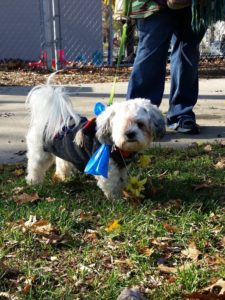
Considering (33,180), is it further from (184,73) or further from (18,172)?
(184,73)

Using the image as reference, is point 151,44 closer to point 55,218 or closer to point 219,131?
point 219,131

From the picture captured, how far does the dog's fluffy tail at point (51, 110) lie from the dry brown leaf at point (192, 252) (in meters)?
1.48

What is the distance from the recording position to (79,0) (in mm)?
13680

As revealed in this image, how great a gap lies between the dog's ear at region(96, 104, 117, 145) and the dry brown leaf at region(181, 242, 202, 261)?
1.06 m

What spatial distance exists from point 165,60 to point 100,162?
→ 2174 mm

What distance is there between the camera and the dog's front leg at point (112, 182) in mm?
3828

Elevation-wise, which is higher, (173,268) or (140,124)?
(140,124)

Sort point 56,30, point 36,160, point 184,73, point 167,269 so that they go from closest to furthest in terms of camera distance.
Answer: point 167,269 → point 36,160 → point 184,73 → point 56,30

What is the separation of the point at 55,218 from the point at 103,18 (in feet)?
35.7

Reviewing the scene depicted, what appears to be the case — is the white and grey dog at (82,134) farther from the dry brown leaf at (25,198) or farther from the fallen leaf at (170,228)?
the fallen leaf at (170,228)

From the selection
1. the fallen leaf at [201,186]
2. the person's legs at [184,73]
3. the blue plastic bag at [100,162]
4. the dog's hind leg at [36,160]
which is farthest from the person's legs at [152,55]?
the blue plastic bag at [100,162]

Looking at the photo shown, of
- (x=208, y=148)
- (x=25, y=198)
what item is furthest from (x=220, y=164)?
(x=25, y=198)

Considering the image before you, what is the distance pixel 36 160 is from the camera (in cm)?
430

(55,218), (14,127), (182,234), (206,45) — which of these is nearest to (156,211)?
Answer: (182,234)
